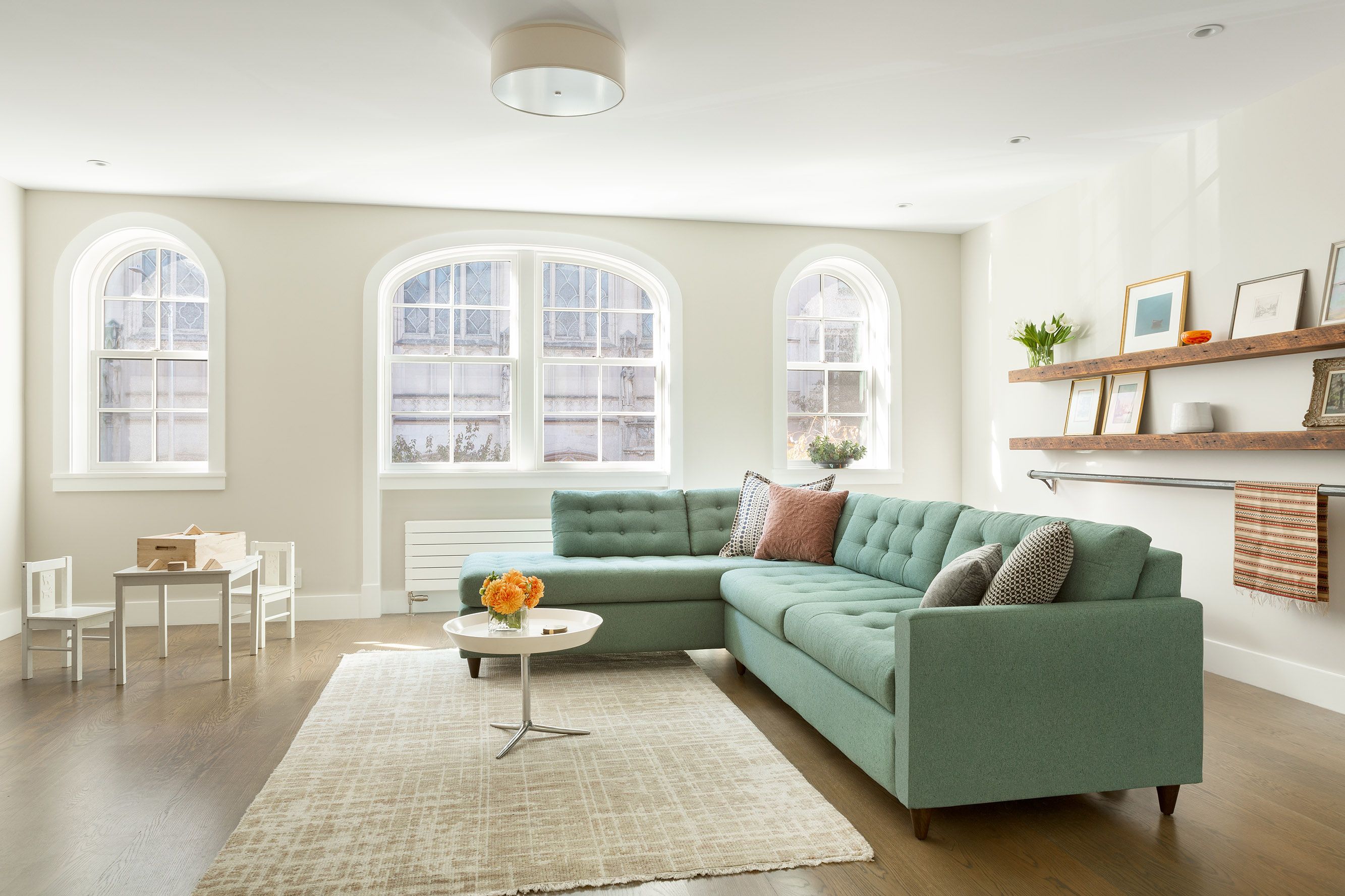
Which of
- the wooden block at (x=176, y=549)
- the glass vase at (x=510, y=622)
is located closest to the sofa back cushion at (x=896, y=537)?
the glass vase at (x=510, y=622)

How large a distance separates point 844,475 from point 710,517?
163 centimetres

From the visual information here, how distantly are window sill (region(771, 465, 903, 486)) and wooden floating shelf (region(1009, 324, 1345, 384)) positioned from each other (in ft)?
3.96

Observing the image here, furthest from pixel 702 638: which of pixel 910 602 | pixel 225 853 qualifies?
pixel 225 853

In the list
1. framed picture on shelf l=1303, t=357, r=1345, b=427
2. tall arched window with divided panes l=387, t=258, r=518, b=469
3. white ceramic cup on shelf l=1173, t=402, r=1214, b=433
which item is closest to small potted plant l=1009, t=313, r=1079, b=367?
white ceramic cup on shelf l=1173, t=402, r=1214, b=433

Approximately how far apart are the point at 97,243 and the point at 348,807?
4.45 metres

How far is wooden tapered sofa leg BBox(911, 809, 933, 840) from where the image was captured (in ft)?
7.68

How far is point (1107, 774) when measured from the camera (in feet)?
7.97

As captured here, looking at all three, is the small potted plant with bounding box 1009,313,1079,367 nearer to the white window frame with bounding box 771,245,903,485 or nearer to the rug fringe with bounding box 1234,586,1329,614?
the white window frame with bounding box 771,245,903,485

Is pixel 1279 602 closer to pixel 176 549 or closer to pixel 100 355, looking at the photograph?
pixel 176 549

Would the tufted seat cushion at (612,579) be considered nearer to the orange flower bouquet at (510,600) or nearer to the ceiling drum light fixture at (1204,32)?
the orange flower bouquet at (510,600)

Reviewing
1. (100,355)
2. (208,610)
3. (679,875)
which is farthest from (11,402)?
(679,875)

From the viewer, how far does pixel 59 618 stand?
13.2 ft

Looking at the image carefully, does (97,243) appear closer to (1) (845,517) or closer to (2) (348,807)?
(2) (348,807)

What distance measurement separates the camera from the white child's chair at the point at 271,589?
15.3ft
